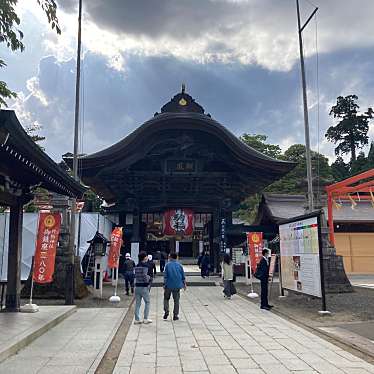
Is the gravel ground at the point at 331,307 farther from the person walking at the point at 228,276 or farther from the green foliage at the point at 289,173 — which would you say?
the green foliage at the point at 289,173

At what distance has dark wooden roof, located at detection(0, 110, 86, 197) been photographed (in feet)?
17.9

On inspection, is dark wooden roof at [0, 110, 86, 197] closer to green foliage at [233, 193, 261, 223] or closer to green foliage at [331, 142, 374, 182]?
green foliage at [233, 193, 261, 223]

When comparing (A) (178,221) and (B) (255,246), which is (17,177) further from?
(A) (178,221)

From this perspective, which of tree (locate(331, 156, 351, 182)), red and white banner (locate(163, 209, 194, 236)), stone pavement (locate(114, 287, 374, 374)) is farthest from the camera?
tree (locate(331, 156, 351, 182))

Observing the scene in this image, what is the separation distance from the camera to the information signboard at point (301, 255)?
9922 mm

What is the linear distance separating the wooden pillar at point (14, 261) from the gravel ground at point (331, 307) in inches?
257

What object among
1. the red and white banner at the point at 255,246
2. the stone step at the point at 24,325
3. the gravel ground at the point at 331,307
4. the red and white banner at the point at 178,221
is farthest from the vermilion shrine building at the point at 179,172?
the stone step at the point at 24,325

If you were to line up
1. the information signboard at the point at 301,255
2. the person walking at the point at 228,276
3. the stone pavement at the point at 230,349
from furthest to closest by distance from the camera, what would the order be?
the person walking at the point at 228,276
the information signboard at the point at 301,255
the stone pavement at the point at 230,349

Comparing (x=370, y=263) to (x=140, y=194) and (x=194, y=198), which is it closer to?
(x=194, y=198)

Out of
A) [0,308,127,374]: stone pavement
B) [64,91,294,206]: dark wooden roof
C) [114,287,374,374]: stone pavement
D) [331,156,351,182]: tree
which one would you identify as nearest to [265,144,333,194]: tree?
[331,156,351,182]: tree

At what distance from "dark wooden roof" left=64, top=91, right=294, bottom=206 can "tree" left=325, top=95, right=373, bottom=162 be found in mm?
29187

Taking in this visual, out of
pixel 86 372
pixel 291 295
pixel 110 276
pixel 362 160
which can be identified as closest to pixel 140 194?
pixel 110 276

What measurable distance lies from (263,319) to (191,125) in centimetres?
1030

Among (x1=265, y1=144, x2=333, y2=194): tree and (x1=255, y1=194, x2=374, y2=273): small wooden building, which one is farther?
(x1=265, y1=144, x2=333, y2=194): tree
